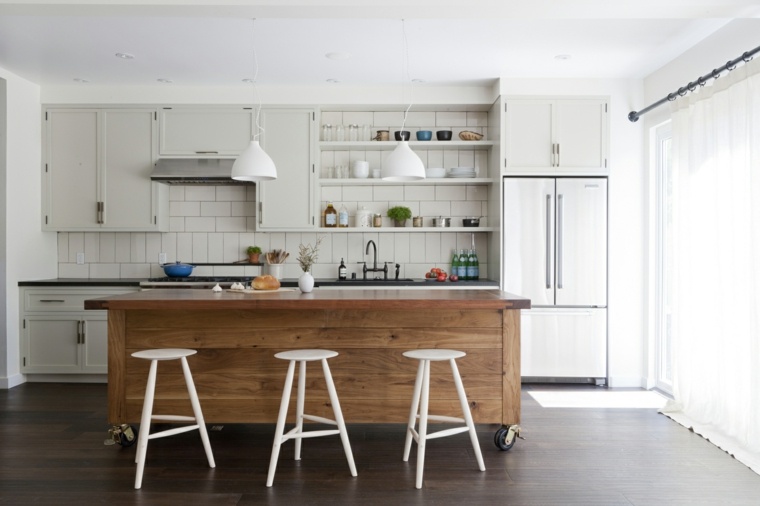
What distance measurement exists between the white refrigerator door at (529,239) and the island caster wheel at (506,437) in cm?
188

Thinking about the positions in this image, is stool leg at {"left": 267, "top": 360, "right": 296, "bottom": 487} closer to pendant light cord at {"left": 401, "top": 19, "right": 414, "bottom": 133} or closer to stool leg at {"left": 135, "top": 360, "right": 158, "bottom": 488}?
stool leg at {"left": 135, "top": 360, "right": 158, "bottom": 488}

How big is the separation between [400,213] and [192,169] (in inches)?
77.7

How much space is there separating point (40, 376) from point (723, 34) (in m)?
6.18

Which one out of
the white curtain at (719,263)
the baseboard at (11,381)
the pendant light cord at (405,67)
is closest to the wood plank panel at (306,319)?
the white curtain at (719,263)

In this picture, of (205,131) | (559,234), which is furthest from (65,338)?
(559,234)

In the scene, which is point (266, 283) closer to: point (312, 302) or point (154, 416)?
point (312, 302)

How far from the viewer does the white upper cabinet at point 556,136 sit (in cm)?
533

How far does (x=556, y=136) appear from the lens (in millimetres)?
5336

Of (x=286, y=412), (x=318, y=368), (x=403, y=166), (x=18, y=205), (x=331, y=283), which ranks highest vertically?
(x=403, y=166)

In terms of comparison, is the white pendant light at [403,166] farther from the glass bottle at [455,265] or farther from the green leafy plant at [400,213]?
the glass bottle at [455,265]

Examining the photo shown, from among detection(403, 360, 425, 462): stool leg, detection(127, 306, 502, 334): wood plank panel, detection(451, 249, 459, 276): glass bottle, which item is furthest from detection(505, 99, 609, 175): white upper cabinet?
detection(403, 360, 425, 462): stool leg

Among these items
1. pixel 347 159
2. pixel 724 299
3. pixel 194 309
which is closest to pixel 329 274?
pixel 347 159

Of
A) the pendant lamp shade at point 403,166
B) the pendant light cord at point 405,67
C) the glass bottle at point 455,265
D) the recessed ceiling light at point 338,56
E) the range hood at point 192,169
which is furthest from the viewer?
the glass bottle at point 455,265

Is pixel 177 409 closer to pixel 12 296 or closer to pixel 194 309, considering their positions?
pixel 194 309
